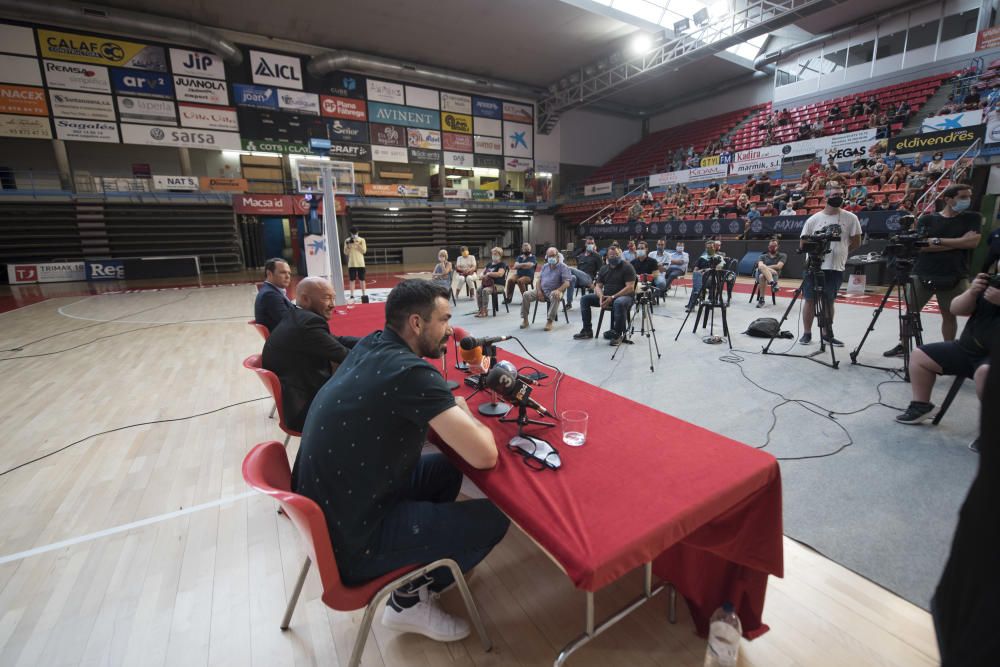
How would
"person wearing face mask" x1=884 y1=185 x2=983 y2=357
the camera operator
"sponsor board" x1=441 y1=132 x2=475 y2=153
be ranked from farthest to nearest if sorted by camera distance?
"sponsor board" x1=441 y1=132 x2=475 y2=153
"person wearing face mask" x1=884 y1=185 x2=983 y2=357
the camera operator

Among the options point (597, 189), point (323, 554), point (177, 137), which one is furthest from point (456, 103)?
point (323, 554)

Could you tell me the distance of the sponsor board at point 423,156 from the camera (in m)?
17.0

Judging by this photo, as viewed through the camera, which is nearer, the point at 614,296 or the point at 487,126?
the point at 614,296

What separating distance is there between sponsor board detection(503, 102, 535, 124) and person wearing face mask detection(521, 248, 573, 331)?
14.9 m

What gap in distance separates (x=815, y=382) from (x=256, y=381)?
17.0 feet

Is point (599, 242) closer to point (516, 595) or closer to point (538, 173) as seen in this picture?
point (538, 173)

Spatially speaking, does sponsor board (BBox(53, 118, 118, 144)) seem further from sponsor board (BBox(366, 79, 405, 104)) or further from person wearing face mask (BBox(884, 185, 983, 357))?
person wearing face mask (BBox(884, 185, 983, 357))

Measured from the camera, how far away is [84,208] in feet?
41.2

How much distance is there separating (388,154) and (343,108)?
2083 mm

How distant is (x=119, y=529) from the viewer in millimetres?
2230

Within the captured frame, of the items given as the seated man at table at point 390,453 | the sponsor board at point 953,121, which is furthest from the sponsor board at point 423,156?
the seated man at table at point 390,453

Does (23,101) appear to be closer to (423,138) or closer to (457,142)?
(423,138)

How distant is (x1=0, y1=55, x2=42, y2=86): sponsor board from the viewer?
11.4 metres

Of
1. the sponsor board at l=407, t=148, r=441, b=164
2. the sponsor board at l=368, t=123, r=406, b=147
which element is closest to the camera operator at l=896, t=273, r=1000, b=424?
the sponsor board at l=407, t=148, r=441, b=164
